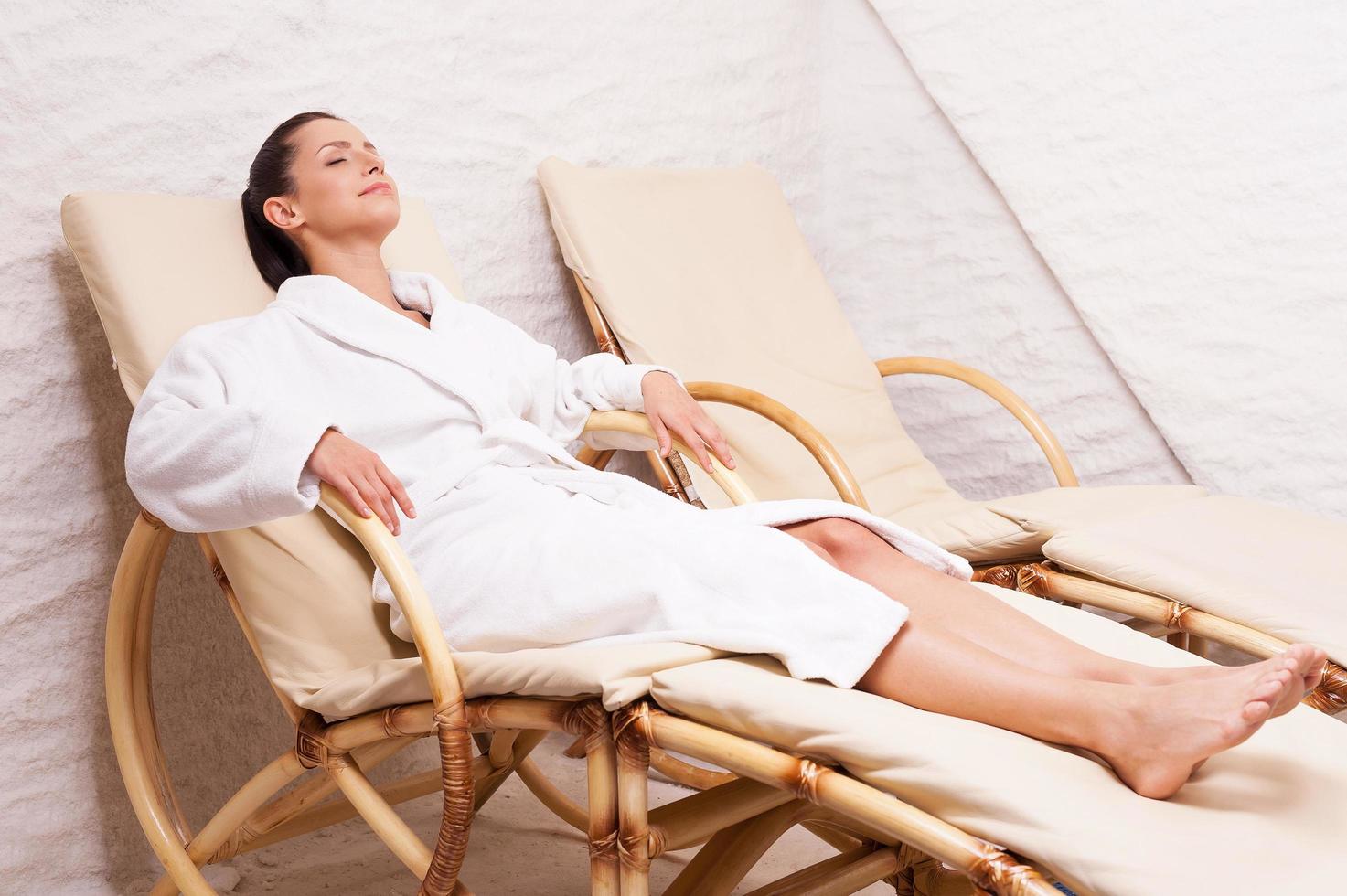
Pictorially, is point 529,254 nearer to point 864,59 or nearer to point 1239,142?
point 864,59

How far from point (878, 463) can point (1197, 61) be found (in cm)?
116

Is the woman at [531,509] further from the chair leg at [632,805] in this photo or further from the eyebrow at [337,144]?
the chair leg at [632,805]

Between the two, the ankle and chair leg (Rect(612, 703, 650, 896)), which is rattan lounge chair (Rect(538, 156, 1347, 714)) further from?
chair leg (Rect(612, 703, 650, 896))

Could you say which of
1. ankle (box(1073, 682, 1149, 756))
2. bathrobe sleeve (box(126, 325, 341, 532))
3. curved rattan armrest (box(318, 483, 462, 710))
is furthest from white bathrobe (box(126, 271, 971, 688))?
ankle (box(1073, 682, 1149, 756))

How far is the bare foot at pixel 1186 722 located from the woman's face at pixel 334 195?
1354 millimetres

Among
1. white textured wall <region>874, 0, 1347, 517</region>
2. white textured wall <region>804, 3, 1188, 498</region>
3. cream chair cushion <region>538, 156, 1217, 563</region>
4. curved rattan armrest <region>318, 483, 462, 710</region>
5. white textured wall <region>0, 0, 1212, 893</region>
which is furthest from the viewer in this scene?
white textured wall <region>804, 3, 1188, 498</region>

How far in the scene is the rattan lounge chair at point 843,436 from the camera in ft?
5.99

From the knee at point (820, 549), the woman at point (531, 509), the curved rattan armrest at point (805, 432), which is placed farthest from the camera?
the curved rattan armrest at point (805, 432)

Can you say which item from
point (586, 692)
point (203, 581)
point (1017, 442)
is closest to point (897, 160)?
point (1017, 442)

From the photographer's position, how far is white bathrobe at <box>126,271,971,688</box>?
135 cm

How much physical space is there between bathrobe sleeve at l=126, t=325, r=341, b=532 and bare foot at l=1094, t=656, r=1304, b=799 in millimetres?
946

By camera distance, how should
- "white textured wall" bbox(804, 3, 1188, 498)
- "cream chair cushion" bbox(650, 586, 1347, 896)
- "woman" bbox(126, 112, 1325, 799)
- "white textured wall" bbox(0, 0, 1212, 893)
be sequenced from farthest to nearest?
"white textured wall" bbox(804, 3, 1188, 498), "white textured wall" bbox(0, 0, 1212, 893), "woman" bbox(126, 112, 1325, 799), "cream chair cushion" bbox(650, 586, 1347, 896)

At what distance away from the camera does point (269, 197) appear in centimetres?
194

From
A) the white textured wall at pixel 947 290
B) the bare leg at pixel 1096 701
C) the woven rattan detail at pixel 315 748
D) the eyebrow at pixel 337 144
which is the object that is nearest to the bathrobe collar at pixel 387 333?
the eyebrow at pixel 337 144
